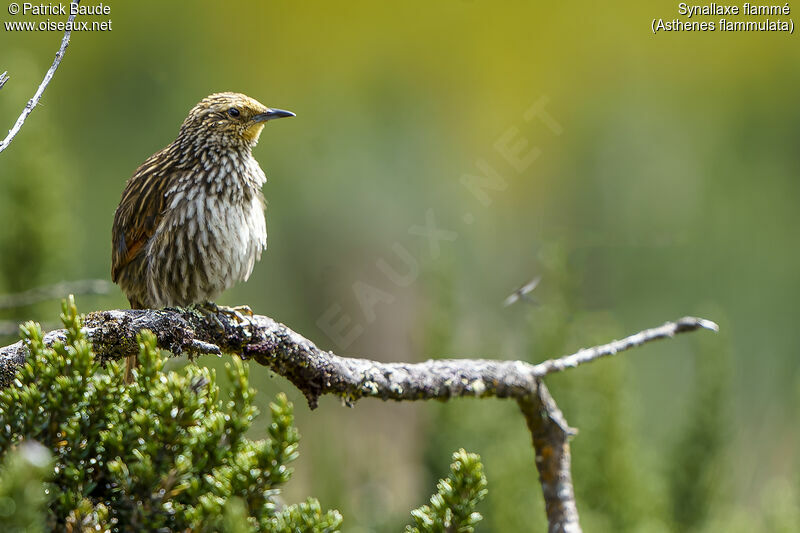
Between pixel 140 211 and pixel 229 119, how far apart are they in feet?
1.87

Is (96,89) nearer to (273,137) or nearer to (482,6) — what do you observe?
(273,137)

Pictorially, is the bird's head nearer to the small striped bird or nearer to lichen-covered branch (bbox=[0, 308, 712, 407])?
the small striped bird

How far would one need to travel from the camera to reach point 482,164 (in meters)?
9.99

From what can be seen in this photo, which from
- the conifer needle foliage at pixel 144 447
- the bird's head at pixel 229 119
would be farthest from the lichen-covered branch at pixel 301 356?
the bird's head at pixel 229 119

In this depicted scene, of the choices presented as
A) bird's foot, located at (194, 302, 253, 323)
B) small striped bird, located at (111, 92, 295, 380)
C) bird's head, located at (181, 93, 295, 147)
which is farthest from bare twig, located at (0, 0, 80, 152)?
bird's head, located at (181, 93, 295, 147)

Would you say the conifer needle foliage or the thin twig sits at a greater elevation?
the thin twig

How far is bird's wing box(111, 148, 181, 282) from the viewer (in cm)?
342

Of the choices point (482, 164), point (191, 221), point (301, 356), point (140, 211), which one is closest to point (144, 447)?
point (301, 356)

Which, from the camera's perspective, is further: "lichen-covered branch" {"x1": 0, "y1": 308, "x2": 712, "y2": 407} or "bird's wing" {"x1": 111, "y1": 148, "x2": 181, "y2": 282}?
"bird's wing" {"x1": 111, "y1": 148, "x2": 181, "y2": 282}

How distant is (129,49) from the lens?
9312 mm

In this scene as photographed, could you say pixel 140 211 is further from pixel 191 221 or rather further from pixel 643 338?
pixel 643 338

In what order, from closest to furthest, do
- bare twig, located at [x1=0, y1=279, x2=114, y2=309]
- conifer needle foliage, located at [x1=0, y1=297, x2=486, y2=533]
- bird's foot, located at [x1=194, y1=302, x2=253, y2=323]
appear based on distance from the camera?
conifer needle foliage, located at [x1=0, y1=297, x2=486, y2=533] → bird's foot, located at [x1=194, y1=302, x2=253, y2=323] → bare twig, located at [x1=0, y1=279, x2=114, y2=309]

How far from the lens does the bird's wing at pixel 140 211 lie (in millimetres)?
3418

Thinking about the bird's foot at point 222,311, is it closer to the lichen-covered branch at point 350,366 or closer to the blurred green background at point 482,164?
the lichen-covered branch at point 350,366
